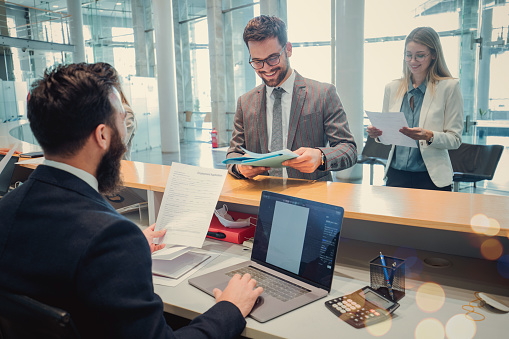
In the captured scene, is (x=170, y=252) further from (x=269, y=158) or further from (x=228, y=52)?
(x=228, y=52)

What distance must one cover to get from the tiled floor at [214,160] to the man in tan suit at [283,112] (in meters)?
4.62

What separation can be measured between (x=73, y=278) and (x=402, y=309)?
1.06m

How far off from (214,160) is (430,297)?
8160 mm

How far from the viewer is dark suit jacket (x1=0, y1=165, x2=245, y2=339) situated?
97 cm

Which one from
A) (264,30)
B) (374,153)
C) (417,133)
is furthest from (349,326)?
(374,153)

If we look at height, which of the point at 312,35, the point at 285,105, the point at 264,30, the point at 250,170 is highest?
the point at 312,35

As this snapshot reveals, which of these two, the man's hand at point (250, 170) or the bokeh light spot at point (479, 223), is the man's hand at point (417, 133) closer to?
the man's hand at point (250, 170)

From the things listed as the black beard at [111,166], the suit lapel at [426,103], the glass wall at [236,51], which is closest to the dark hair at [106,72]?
the black beard at [111,166]

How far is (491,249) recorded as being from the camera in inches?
69.7

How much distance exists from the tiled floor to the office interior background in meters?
0.02

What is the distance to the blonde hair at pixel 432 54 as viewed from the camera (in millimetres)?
2789

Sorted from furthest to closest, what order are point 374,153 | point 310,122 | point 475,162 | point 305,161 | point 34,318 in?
point 374,153
point 475,162
point 310,122
point 305,161
point 34,318

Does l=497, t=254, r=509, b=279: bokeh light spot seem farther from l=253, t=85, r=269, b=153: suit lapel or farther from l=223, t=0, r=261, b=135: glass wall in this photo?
l=223, t=0, r=261, b=135: glass wall

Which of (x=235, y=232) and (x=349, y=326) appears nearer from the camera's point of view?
(x=349, y=326)
